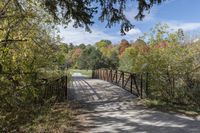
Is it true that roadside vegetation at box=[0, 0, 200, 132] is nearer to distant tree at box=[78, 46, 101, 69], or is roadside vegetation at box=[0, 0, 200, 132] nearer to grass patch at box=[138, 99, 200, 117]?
grass patch at box=[138, 99, 200, 117]

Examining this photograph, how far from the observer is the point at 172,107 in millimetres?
10391

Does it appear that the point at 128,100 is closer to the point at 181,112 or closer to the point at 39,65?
the point at 181,112

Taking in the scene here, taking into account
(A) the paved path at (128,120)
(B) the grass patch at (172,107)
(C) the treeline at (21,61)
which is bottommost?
(A) the paved path at (128,120)

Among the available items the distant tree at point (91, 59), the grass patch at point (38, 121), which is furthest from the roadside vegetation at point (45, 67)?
the distant tree at point (91, 59)

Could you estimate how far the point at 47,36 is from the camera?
12.1 m

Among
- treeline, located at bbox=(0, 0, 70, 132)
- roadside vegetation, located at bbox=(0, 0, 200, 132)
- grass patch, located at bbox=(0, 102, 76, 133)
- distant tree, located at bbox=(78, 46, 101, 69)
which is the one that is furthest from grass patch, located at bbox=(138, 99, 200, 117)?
→ distant tree, located at bbox=(78, 46, 101, 69)

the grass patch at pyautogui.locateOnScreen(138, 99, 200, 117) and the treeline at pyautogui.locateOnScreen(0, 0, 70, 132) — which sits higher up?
the treeline at pyautogui.locateOnScreen(0, 0, 70, 132)

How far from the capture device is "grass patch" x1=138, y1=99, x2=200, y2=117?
9.57 meters

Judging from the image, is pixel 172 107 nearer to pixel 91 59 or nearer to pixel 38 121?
pixel 38 121

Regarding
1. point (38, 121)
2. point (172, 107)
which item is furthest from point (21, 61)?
point (172, 107)

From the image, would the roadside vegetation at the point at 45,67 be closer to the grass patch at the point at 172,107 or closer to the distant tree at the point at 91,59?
the grass patch at the point at 172,107

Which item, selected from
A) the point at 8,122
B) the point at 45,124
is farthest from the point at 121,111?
the point at 8,122

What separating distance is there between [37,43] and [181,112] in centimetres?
541

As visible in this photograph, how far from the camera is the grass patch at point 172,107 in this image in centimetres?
957
